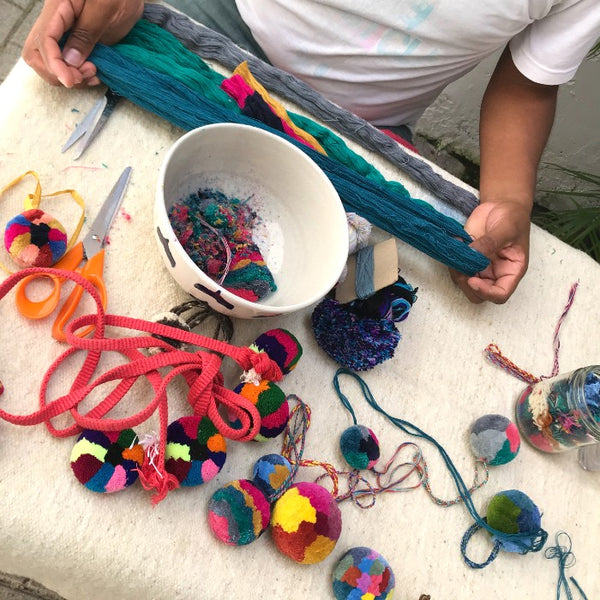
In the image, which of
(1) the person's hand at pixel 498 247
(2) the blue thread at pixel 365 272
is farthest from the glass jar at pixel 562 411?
(2) the blue thread at pixel 365 272

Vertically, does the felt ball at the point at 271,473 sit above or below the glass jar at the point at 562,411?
below

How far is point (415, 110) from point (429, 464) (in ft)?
1.95

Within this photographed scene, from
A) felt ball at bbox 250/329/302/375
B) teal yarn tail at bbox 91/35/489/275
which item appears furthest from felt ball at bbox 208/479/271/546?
teal yarn tail at bbox 91/35/489/275

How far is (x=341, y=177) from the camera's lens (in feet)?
2.10

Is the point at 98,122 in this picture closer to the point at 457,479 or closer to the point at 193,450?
the point at 193,450

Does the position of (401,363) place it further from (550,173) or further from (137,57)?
(550,173)

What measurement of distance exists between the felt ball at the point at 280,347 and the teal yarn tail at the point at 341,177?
19 centimetres

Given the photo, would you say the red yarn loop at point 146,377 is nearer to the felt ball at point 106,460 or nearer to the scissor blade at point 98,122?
the felt ball at point 106,460

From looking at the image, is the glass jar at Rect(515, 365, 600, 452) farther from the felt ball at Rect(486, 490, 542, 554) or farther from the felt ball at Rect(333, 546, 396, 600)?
the felt ball at Rect(333, 546, 396, 600)

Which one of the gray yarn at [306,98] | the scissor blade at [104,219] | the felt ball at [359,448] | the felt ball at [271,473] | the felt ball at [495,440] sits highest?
the gray yarn at [306,98]

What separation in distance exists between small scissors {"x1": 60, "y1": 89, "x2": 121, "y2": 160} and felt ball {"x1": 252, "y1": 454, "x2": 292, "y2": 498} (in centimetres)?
37

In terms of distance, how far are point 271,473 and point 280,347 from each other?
12cm

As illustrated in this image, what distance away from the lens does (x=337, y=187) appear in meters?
0.63

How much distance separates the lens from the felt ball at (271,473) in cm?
50
